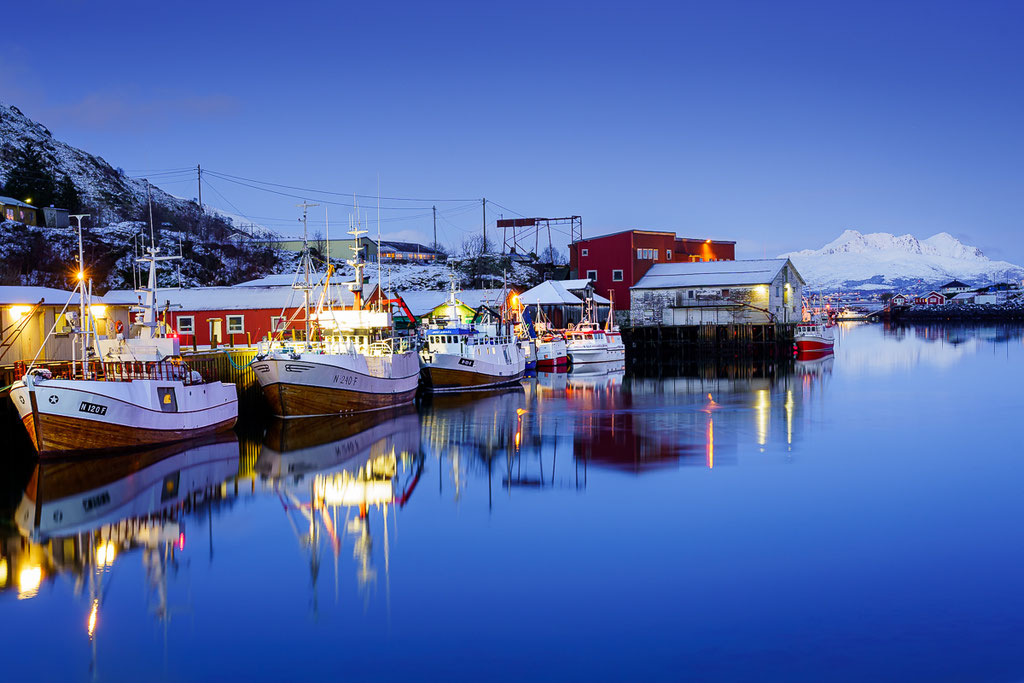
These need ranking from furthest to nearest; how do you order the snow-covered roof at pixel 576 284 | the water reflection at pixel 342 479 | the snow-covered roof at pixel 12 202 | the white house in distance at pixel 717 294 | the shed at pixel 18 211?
1. the snow-covered roof at pixel 576 284
2. the white house in distance at pixel 717 294
3. the snow-covered roof at pixel 12 202
4. the shed at pixel 18 211
5. the water reflection at pixel 342 479

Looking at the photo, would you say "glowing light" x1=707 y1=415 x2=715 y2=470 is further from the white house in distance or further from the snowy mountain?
the snowy mountain

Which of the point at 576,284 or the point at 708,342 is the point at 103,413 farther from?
the point at 576,284

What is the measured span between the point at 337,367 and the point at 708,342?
43.8m

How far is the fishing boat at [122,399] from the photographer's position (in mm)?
21125

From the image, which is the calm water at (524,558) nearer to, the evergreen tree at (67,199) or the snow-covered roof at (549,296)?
the snow-covered roof at (549,296)

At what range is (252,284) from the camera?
5228 cm

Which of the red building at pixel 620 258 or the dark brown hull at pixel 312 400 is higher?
the red building at pixel 620 258

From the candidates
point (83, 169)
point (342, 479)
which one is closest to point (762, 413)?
point (342, 479)

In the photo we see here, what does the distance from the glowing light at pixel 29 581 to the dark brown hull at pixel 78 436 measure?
7825 mm

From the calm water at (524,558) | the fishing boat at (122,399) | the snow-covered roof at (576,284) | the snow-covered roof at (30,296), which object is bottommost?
the calm water at (524,558)

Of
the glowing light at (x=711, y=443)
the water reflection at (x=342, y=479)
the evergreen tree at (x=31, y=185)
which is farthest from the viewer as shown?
the evergreen tree at (x=31, y=185)

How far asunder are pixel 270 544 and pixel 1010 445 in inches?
841

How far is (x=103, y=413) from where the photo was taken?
864 inches

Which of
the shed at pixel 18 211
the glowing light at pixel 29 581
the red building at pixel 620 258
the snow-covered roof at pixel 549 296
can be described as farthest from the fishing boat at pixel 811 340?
the glowing light at pixel 29 581
